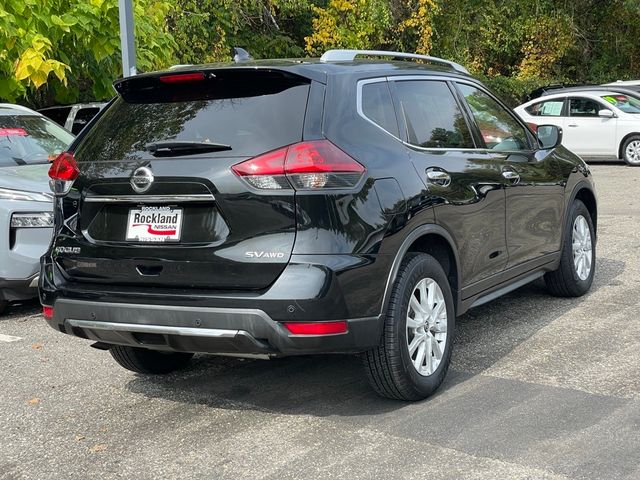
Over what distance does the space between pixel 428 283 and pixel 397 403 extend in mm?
642

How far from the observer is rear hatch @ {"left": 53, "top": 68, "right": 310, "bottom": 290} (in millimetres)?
4230

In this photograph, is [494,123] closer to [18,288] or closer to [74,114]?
[18,288]

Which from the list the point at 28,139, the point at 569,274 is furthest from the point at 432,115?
the point at 28,139

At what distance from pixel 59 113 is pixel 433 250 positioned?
1029cm

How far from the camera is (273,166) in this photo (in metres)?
4.22

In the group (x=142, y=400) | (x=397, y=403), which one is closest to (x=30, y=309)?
(x=142, y=400)

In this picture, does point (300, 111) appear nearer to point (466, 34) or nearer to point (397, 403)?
point (397, 403)

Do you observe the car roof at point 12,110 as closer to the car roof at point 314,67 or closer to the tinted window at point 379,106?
the car roof at point 314,67

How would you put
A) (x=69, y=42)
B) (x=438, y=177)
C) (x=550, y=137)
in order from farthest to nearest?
(x=69, y=42) → (x=550, y=137) → (x=438, y=177)

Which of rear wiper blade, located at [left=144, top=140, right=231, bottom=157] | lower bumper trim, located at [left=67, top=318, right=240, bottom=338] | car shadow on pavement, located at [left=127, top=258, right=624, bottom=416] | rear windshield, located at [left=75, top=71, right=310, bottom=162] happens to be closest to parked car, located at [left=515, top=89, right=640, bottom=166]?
car shadow on pavement, located at [left=127, top=258, right=624, bottom=416]

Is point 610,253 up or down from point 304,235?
down

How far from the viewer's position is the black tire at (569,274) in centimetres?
684

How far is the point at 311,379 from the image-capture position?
5.30 m

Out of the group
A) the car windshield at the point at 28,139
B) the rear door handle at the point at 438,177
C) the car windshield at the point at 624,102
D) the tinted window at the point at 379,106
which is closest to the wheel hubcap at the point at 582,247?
the rear door handle at the point at 438,177
